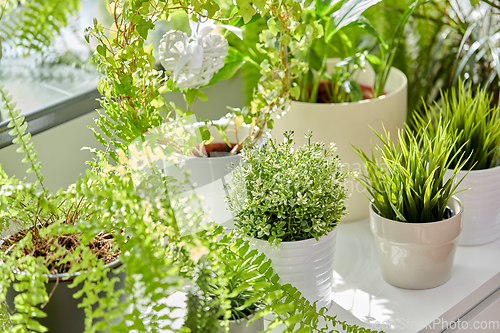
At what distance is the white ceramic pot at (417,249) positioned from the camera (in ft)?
1.91

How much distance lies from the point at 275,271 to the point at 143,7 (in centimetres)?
31

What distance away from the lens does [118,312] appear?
0.37 metres

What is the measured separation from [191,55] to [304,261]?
0.26m

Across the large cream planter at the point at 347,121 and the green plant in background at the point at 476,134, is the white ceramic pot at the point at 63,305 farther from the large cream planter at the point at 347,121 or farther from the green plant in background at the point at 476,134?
the green plant in background at the point at 476,134

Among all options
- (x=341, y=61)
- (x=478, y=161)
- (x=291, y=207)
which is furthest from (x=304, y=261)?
(x=341, y=61)

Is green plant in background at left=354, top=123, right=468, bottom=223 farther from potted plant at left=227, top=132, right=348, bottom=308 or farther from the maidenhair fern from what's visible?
the maidenhair fern

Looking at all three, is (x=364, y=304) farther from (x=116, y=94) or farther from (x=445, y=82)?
(x=445, y=82)

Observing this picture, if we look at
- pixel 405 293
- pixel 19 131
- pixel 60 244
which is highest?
pixel 19 131

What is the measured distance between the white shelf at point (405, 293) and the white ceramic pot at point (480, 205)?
17 millimetres

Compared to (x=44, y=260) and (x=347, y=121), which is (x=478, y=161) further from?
(x=44, y=260)

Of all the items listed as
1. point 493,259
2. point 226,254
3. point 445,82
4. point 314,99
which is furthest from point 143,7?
point 445,82

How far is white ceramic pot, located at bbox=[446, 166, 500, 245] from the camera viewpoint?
67 centimetres

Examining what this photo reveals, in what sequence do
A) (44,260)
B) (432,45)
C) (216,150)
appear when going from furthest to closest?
(432,45), (216,150), (44,260)

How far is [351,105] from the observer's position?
697 millimetres
